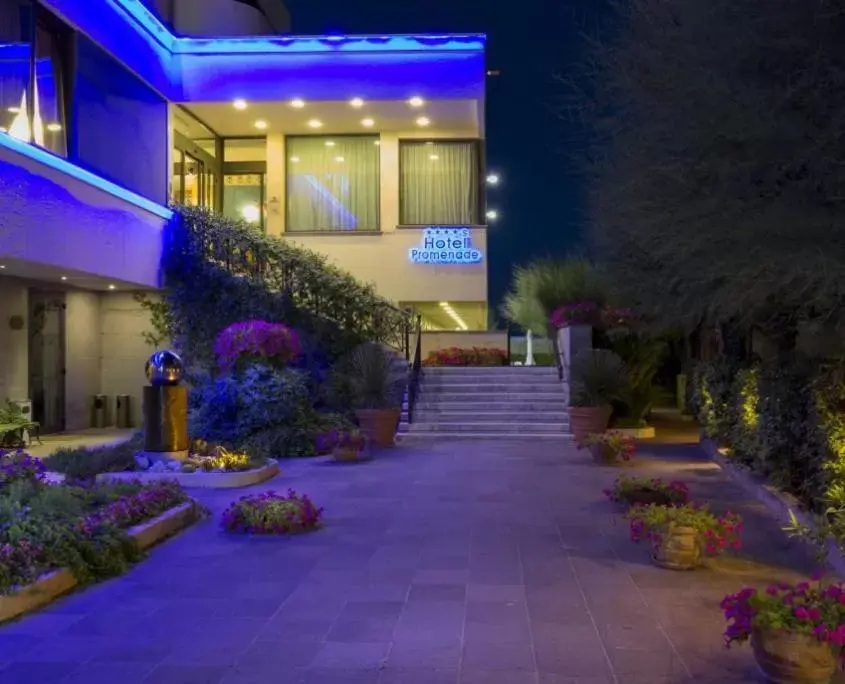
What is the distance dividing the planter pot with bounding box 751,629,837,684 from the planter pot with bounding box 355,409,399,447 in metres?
10.3

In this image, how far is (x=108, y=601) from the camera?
5.64 metres

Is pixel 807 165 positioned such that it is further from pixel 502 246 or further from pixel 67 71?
pixel 502 246

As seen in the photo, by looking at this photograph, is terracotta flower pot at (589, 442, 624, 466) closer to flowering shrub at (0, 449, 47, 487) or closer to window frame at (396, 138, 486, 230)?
flowering shrub at (0, 449, 47, 487)

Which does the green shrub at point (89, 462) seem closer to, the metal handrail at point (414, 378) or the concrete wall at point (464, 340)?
the metal handrail at point (414, 378)

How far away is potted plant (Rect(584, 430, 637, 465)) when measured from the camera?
11.9m

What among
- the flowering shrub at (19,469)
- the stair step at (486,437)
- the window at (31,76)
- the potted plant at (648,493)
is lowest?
the stair step at (486,437)

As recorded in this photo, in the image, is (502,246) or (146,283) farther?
(502,246)

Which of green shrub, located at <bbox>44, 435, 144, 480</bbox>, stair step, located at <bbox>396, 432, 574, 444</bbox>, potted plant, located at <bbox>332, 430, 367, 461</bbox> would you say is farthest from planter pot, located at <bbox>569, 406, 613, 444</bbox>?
green shrub, located at <bbox>44, 435, 144, 480</bbox>

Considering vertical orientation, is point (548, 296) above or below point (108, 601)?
above

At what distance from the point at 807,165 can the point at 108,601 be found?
501 cm

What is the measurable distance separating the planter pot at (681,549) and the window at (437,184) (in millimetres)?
16808

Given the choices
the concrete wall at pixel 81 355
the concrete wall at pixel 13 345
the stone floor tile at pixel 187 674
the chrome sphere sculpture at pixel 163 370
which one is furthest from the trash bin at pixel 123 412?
the stone floor tile at pixel 187 674

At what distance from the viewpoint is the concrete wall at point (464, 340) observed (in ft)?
67.2

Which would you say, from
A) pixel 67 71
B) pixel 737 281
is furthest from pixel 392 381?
pixel 737 281
